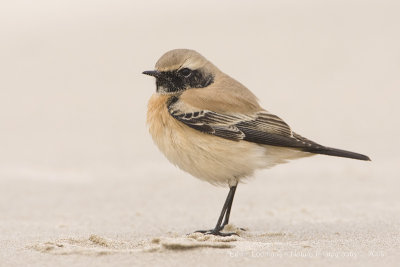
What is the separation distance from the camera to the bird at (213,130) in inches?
267

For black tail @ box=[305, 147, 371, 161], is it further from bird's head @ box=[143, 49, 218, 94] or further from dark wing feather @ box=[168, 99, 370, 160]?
bird's head @ box=[143, 49, 218, 94]

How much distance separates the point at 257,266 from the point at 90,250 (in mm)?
1260

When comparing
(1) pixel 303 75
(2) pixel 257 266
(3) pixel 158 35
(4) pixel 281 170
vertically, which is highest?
(3) pixel 158 35

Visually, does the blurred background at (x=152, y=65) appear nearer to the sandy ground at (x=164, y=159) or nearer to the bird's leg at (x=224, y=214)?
the sandy ground at (x=164, y=159)

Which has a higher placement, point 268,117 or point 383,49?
point 383,49

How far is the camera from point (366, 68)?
13.6 meters

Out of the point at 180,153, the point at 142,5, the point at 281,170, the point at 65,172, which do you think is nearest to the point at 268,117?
the point at 180,153

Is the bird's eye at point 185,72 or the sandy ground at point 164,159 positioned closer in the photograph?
the sandy ground at point 164,159

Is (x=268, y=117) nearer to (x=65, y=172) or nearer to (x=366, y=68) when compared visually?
(x=65, y=172)

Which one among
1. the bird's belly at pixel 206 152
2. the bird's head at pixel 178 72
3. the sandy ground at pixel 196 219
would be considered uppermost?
the bird's head at pixel 178 72

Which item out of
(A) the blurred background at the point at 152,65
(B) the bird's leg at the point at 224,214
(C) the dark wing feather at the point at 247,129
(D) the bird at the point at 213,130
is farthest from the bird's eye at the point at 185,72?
(A) the blurred background at the point at 152,65

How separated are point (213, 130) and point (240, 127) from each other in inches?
11.6

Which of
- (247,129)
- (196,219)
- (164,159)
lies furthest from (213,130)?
(164,159)

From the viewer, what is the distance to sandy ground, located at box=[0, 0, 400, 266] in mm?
A: 5781
